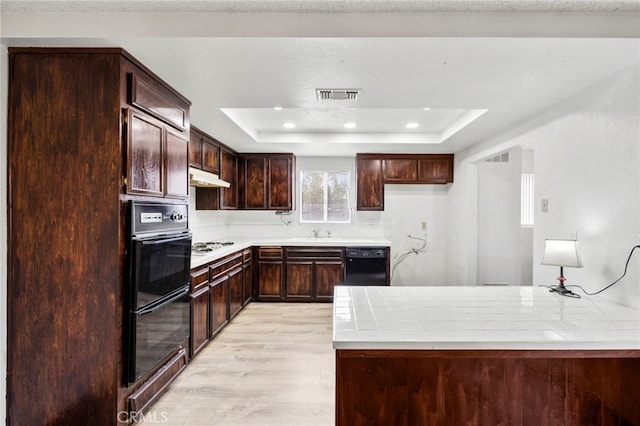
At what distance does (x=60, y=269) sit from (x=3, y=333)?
17.5 inches

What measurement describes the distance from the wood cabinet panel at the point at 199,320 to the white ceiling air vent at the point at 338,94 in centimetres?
198

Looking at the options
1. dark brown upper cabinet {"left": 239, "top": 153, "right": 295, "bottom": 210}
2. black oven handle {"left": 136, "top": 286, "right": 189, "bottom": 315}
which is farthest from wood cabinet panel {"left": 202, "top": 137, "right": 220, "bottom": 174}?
black oven handle {"left": 136, "top": 286, "right": 189, "bottom": 315}

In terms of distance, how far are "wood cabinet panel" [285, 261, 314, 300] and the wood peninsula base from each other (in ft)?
10.5

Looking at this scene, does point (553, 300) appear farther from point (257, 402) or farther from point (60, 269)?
point (60, 269)

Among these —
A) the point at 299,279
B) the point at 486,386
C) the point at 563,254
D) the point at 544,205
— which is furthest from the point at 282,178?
the point at 486,386

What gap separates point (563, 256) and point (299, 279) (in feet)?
10.7

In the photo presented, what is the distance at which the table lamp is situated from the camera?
6.73 feet

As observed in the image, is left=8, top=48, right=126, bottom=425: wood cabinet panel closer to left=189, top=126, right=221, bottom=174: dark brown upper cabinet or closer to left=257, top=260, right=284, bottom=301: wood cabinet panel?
left=189, top=126, right=221, bottom=174: dark brown upper cabinet

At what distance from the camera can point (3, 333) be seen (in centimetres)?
176

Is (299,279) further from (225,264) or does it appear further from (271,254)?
(225,264)

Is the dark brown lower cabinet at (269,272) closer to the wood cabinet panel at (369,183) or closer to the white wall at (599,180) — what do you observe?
the wood cabinet panel at (369,183)

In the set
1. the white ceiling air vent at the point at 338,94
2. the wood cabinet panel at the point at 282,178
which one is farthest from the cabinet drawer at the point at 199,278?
the wood cabinet panel at the point at 282,178

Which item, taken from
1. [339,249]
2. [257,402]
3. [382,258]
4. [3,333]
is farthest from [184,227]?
[382,258]

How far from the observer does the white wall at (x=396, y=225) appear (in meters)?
5.28
